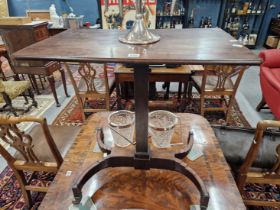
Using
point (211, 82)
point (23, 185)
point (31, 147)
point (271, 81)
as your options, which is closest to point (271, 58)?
point (271, 81)

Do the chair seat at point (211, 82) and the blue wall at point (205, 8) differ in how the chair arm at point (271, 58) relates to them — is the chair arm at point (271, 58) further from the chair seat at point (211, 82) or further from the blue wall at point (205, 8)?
the blue wall at point (205, 8)

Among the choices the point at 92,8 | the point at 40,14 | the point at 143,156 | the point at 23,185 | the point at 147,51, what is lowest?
the point at 23,185

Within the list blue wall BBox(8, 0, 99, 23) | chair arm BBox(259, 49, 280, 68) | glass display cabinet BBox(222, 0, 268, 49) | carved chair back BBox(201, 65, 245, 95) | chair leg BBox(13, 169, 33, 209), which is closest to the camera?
chair leg BBox(13, 169, 33, 209)

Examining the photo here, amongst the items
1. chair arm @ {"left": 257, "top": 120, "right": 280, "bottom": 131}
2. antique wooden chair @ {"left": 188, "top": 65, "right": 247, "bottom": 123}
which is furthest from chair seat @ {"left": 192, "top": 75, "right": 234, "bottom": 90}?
chair arm @ {"left": 257, "top": 120, "right": 280, "bottom": 131}

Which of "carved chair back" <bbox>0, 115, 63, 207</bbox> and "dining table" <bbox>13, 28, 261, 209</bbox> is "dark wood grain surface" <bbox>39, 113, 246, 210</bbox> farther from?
"carved chair back" <bbox>0, 115, 63, 207</bbox>

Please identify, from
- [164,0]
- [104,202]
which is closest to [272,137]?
[104,202]

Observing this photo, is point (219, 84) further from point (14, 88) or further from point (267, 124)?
point (14, 88)

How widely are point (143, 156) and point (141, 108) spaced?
0.69 ft

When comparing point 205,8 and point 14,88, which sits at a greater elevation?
point 205,8

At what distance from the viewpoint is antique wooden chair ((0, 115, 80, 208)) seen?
957 mm

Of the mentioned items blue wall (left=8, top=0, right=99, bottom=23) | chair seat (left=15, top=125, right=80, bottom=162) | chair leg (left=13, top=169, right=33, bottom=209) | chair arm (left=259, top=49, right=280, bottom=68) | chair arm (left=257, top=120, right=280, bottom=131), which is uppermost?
blue wall (left=8, top=0, right=99, bottom=23)

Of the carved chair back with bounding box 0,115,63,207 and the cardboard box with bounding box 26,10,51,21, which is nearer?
the carved chair back with bounding box 0,115,63,207

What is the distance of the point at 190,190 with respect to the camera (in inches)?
30.0

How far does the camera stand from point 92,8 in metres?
4.73
